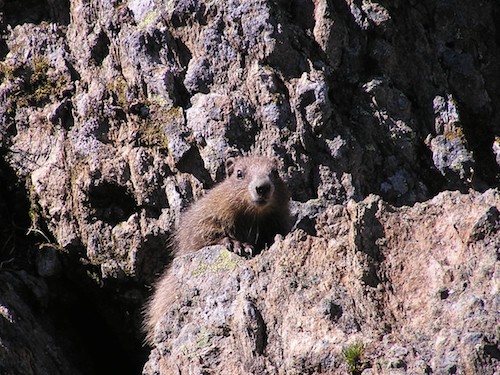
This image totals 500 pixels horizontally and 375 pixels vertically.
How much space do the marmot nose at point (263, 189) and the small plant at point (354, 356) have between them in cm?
304

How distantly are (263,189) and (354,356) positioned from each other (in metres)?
3.17

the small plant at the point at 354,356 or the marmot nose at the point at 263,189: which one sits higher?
the marmot nose at the point at 263,189

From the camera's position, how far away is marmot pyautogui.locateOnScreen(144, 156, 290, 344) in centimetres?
874

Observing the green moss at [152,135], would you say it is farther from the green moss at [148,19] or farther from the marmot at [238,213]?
the green moss at [148,19]

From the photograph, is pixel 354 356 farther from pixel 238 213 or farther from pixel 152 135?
pixel 152 135

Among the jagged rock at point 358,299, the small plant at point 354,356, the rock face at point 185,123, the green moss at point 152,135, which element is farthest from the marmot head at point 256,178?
the small plant at point 354,356

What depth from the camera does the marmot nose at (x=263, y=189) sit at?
8.59 m

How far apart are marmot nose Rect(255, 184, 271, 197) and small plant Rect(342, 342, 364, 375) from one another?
9.96 feet

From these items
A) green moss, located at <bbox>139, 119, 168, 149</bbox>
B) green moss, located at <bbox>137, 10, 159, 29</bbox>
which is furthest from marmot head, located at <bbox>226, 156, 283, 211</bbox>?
green moss, located at <bbox>137, 10, 159, 29</bbox>

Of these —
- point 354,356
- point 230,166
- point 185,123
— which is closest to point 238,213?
point 230,166

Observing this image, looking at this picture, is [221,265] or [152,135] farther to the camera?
[152,135]

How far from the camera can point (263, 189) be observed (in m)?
8.63

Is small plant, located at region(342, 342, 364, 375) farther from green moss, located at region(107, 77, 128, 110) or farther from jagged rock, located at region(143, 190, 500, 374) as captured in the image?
green moss, located at region(107, 77, 128, 110)

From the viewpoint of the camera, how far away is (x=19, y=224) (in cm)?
925
